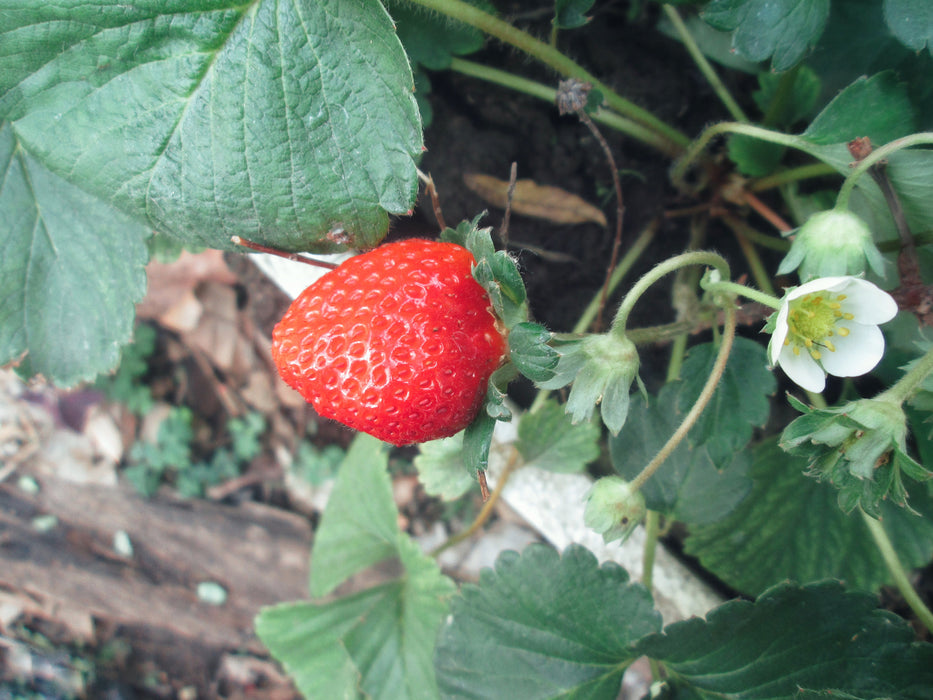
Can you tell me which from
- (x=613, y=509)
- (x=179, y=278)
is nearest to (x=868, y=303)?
(x=613, y=509)

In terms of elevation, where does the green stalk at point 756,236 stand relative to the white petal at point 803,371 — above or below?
below

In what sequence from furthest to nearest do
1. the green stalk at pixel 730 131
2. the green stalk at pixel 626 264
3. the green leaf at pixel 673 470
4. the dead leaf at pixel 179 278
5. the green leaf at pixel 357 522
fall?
the dead leaf at pixel 179 278 < the green leaf at pixel 357 522 < the green stalk at pixel 626 264 < the green leaf at pixel 673 470 < the green stalk at pixel 730 131

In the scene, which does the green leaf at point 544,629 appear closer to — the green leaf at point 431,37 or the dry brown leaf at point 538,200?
the dry brown leaf at point 538,200

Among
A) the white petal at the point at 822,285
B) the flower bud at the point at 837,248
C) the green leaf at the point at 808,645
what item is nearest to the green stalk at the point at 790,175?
the flower bud at the point at 837,248

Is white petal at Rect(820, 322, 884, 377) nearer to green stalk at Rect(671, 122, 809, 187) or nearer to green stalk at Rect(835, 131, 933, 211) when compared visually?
green stalk at Rect(835, 131, 933, 211)

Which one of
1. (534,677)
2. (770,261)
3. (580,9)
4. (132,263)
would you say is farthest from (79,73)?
(770,261)

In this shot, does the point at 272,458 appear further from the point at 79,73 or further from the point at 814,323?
the point at 814,323
